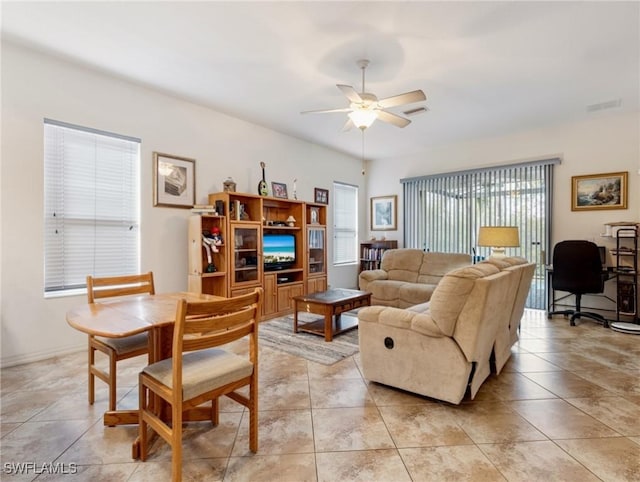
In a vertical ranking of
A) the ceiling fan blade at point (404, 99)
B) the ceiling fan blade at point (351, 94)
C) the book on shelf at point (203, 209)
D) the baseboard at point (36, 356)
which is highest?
the ceiling fan blade at point (351, 94)

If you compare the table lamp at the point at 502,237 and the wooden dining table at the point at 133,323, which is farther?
the table lamp at the point at 502,237

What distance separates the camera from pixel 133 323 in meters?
1.72

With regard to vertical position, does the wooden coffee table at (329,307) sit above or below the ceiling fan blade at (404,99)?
below

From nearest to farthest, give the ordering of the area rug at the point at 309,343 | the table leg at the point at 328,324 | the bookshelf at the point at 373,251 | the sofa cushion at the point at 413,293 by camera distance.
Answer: the area rug at the point at 309,343
the table leg at the point at 328,324
the sofa cushion at the point at 413,293
the bookshelf at the point at 373,251

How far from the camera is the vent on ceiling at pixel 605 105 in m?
4.14

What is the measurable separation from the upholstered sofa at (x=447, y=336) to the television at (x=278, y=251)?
2.47 m

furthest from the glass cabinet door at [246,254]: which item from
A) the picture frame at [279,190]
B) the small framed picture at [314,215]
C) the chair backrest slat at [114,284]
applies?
the chair backrest slat at [114,284]

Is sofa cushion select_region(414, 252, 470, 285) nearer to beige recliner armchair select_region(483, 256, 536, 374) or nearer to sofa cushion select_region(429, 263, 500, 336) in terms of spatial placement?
beige recliner armchair select_region(483, 256, 536, 374)

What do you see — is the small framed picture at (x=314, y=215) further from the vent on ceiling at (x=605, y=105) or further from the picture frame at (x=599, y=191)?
the vent on ceiling at (x=605, y=105)

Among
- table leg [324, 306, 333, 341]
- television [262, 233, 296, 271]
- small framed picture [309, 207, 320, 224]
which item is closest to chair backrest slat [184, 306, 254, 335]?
table leg [324, 306, 333, 341]

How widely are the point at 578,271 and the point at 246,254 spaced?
171 inches

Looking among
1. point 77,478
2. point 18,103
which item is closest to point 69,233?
point 18,103

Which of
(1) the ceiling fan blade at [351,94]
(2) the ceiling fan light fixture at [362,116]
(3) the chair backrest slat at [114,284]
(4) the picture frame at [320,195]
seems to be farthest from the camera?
(4) the picture frame at [320,195]

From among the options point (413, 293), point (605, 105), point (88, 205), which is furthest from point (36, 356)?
point (605, 105)
